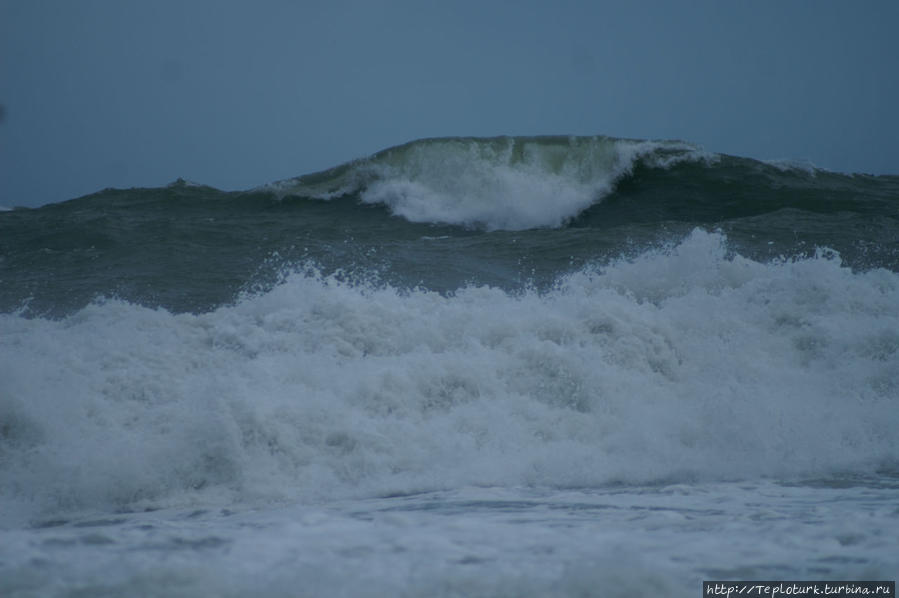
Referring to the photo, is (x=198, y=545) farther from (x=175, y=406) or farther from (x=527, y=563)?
(x=175, y=406)

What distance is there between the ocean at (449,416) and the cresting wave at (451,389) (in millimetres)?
19

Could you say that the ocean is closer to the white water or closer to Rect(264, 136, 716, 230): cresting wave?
the white water

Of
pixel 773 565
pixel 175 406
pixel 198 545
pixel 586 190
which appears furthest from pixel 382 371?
pixel 586 190

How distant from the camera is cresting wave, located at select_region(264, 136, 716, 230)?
11984 mm

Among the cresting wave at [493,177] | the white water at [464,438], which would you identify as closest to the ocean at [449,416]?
the white water at [464,438]

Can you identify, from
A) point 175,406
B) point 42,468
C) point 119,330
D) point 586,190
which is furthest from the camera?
point 586,190

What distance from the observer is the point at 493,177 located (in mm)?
12539

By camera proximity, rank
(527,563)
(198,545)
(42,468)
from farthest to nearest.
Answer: (42,468) < (198,545) < (527,563)

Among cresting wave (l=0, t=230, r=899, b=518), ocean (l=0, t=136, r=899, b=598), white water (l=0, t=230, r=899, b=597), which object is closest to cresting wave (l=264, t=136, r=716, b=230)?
ocean (l=0, t=136, r=899, b=598)

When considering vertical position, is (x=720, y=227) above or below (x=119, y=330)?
above

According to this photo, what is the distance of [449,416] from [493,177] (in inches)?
338

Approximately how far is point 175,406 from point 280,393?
23.5 inches

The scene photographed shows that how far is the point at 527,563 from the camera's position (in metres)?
2.30

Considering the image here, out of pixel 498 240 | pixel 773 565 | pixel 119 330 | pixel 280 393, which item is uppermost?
pixel 498 240
